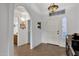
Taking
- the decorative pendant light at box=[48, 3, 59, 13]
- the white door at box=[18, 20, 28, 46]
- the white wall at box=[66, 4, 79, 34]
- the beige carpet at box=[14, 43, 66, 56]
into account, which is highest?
the decorative pendant light at box=[48, 3, 59, 13]

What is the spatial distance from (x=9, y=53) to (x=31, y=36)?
1.45ft

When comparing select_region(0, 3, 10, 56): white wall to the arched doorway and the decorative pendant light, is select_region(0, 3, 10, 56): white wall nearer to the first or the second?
the arched doorway

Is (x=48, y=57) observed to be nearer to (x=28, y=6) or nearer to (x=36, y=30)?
(x=36, y=30)

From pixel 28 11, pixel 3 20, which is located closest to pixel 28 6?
pixel 28 11

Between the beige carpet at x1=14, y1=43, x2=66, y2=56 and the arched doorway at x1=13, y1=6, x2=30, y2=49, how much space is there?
4.2 inches

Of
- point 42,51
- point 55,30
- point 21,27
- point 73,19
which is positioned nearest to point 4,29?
point 21,27

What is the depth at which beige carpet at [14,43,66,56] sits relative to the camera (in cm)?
200

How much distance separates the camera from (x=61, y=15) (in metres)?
2.01

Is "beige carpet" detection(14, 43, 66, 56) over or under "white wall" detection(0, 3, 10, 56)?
under

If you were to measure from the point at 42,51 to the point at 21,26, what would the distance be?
0.52 meters

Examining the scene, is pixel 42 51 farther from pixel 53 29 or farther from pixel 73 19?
pixel 73 19

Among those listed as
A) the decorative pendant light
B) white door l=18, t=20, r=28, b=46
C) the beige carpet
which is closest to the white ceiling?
the decorative pendant light

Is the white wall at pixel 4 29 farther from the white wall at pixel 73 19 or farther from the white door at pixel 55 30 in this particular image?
the white wall at pixel 73 19

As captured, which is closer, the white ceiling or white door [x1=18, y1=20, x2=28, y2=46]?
the white ceiling
